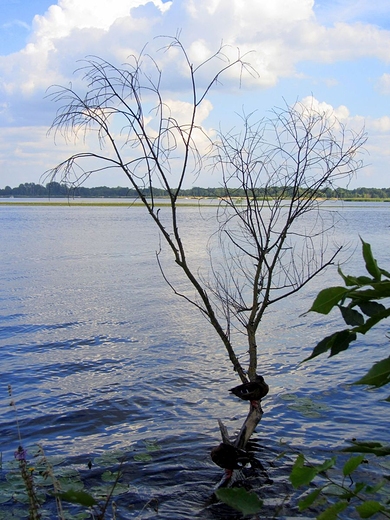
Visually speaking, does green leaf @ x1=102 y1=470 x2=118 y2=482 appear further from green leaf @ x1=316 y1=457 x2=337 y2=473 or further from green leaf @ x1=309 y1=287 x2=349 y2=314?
green leaf @ x1=309 y1=287 x2=349 y2=314

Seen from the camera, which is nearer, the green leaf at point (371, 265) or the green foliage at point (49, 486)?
the green leaf at point (371, 265)

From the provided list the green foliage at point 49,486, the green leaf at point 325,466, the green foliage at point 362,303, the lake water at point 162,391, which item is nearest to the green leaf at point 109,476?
the green foliage at point 49,486

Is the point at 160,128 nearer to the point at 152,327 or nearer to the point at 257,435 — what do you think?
the point at 257,435

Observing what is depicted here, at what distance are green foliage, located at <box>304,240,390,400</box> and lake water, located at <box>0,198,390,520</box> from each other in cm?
453

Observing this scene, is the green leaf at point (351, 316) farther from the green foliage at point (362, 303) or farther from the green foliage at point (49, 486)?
the green foliage at point (49, 486)

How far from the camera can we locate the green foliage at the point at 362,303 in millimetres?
1258

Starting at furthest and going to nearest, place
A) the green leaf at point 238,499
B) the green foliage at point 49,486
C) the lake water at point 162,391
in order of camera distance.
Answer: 1. the lake water at point 162,391
2. the green foliage at point 49,486
3. the green leaf at point 238,499

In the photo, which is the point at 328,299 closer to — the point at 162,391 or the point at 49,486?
the point at 49,486

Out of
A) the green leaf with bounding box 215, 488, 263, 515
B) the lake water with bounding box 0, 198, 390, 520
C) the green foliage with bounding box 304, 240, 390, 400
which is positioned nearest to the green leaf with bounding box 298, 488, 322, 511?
the green leaf with bounding box 215, 488, 263, 515

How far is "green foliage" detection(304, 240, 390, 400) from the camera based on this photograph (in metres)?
1.26

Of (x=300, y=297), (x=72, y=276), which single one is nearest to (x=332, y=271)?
(x=300, y=297)

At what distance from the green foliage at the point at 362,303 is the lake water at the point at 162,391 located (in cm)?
453

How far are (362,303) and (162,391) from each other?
27.8 ft

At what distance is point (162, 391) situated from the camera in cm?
970
